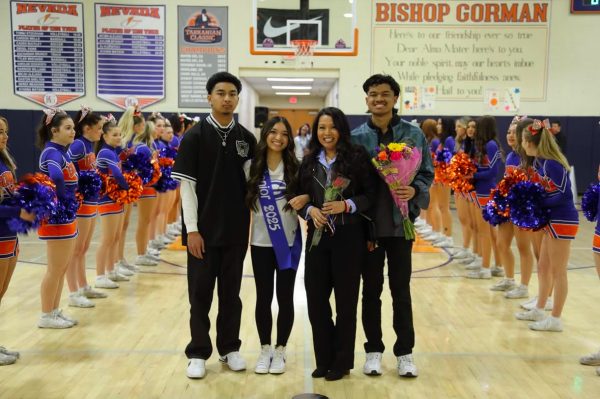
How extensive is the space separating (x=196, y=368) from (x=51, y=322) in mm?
1491

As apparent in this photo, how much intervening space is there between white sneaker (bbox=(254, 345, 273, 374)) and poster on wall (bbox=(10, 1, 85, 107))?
35.6 feet

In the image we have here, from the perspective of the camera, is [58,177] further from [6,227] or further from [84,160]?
[84,160]

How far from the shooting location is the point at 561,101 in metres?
12.8

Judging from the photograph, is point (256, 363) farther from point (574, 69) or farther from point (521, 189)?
point (574, 69)

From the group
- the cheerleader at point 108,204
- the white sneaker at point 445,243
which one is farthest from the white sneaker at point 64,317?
the white sneaker at point 445,243

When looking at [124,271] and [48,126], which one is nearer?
[48,126]

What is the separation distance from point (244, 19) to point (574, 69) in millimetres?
7259

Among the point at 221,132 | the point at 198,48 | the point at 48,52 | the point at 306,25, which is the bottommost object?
the point at 221,132

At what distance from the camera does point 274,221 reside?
128 inches

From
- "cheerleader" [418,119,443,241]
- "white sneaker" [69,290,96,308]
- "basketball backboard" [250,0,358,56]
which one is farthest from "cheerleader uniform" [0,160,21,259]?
"basketball backboard" [250,0,358,56]

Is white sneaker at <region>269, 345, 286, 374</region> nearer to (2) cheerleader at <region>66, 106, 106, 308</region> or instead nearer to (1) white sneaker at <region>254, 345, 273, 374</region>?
(1) white sneaker at <region>254, 345, 273, 374</region>

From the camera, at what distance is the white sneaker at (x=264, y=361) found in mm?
3355

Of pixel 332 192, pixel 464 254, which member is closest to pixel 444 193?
pixel 464 254

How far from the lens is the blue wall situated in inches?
506
